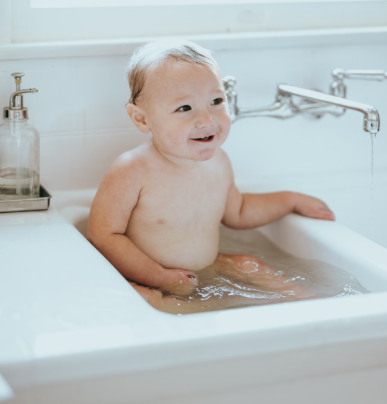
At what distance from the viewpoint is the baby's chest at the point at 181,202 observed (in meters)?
1.35

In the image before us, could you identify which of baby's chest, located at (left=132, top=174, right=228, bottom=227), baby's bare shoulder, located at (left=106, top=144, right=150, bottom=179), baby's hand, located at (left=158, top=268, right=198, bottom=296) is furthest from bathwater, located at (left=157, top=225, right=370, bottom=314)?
baby's bare shoulder, located at (left=106, top=144, right=150, bottom=179)

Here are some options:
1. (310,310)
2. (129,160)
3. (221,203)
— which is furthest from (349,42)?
(310,310)

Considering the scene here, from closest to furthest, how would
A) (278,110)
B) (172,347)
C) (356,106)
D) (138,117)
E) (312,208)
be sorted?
(172,347), (356,106), (138,117), (312,208), (278,110)

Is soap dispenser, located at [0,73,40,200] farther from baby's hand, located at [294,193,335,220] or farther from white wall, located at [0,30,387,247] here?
baby's hand, located at [294,193,335,220]

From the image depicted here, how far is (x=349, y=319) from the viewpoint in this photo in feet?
2.80

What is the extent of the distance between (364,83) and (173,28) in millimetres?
538

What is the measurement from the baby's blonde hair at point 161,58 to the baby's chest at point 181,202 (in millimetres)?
196

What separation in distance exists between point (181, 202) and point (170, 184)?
5 centimetres

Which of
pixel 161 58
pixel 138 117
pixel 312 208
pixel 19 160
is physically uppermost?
pixel 161 58

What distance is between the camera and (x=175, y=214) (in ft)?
4.51

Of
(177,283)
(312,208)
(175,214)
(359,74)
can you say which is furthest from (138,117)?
(359,74)

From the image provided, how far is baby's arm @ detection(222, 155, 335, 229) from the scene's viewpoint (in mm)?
1513

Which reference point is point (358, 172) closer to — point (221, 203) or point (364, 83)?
point (364, 83)

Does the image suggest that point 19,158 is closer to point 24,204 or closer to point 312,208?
point 24,204
